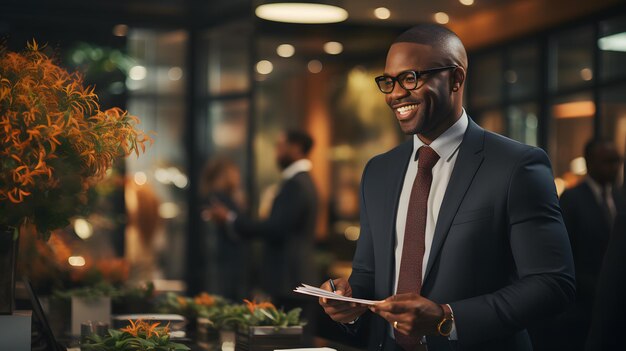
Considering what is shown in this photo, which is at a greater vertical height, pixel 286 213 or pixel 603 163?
pixel 603 163

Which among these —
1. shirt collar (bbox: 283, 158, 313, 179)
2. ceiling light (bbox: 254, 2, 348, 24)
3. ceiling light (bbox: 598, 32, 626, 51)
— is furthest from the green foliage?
ceiling light (bbox: 598, 32, 626, 51)

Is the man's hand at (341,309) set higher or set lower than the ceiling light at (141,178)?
lower

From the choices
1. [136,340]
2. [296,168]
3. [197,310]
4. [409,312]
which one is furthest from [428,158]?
[296,168]

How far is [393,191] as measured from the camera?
3041mm

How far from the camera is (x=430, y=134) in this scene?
9.66 feet

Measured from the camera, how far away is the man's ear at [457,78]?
2.86 m

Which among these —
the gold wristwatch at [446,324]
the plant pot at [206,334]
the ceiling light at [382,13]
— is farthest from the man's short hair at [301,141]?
the gold wristwatch at [446,324]

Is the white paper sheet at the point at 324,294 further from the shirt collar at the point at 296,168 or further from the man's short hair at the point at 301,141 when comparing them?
the man's short hair at the point at 301,141

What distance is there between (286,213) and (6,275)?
5477 mm

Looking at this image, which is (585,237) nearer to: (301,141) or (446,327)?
(301,141)

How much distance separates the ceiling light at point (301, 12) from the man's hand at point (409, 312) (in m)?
6.84

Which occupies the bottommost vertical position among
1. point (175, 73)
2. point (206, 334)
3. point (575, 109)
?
point (206, 334)

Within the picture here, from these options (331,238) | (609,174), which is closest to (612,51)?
(609,174)

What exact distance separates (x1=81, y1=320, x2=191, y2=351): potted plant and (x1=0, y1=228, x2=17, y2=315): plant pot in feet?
0.88
